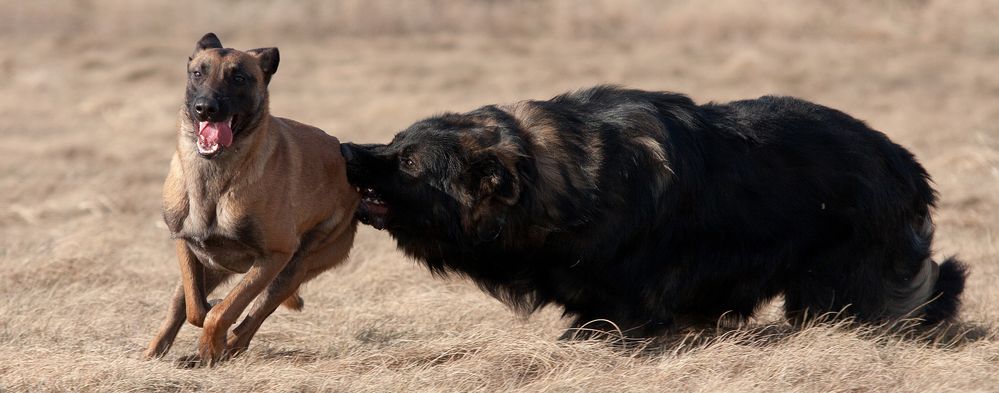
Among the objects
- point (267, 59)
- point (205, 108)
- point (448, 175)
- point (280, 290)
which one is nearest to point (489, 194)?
point (448, 175)

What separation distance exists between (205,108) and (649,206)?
218 cm

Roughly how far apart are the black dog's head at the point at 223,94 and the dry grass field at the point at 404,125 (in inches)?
43.4

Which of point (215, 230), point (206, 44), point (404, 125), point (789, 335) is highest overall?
point (206, 44)

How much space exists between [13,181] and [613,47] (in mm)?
12057

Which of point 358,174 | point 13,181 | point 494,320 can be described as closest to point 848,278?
point 494,320

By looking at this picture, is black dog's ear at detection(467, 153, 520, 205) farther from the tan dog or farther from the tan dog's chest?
the tan dog's chest

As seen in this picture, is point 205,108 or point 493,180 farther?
point 493,180

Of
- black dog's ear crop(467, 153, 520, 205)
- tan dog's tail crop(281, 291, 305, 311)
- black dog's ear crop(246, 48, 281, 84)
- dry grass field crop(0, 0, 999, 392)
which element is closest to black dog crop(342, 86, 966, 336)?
black dog's ear crop(467, 153, 520, 205)

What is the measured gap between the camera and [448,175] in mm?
6551

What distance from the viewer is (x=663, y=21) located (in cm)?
2483

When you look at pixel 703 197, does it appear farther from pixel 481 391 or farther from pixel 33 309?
pixel 33 309

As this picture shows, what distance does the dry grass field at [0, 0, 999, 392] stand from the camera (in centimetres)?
602

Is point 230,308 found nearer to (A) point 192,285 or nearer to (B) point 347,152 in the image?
(A) point 192,285

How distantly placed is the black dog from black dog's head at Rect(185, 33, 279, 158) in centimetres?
59
